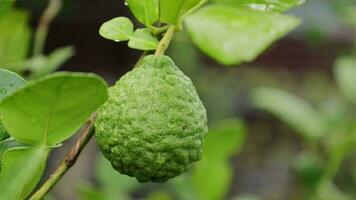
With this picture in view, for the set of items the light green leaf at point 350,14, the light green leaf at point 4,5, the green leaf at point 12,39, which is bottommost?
Result: the light green leaf at point 350,14

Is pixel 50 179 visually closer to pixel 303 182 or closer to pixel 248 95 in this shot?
pixel 303 182

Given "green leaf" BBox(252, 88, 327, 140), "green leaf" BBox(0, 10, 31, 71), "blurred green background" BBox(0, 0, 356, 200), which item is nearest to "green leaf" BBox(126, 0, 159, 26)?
"blurred green background" BBox(0, 0, 356, 200)

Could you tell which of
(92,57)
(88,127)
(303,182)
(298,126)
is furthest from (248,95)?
(88,127)

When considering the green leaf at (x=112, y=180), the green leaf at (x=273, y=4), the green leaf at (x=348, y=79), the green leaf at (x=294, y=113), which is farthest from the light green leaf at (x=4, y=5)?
the green leaf at (x=348, y=79)

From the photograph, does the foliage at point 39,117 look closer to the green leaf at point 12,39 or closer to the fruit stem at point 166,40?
the fruit stem at point 166,40

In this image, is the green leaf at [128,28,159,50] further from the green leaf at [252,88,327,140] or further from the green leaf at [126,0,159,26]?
the green leaf at [252,88,327,140]

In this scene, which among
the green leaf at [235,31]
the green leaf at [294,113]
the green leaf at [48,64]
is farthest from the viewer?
the green leaf at [294,113]
